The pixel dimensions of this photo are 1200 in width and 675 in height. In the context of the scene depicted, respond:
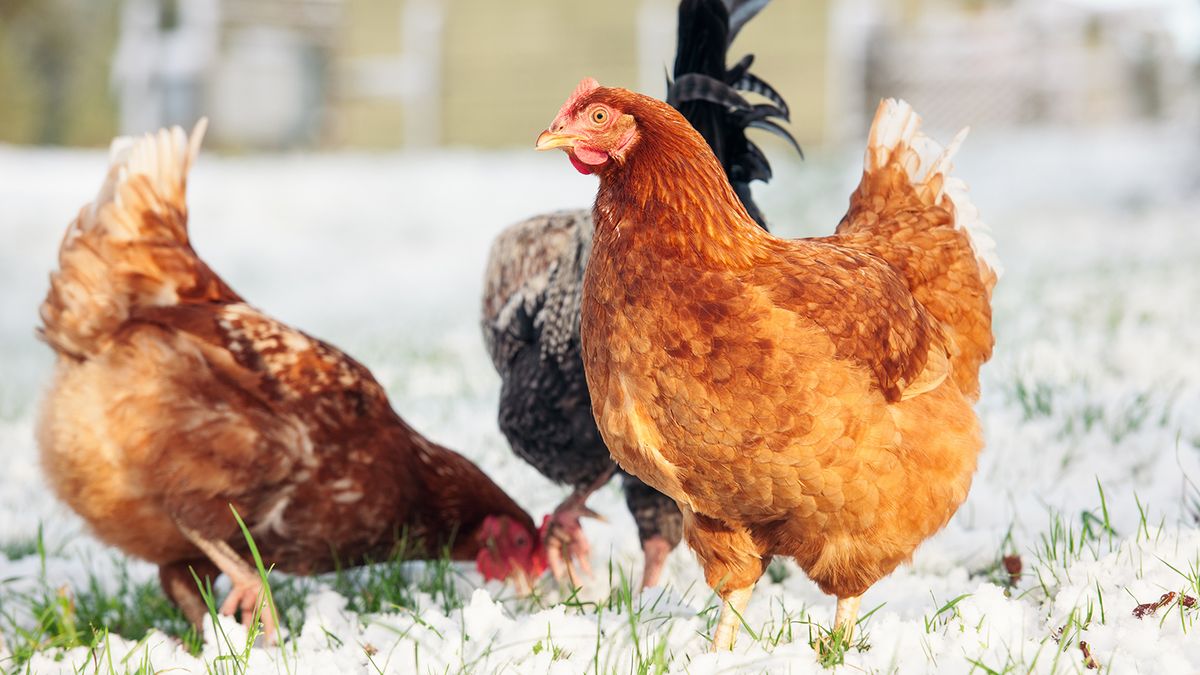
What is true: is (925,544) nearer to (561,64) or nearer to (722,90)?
(722,90)

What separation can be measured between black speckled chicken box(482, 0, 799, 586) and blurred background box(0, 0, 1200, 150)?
13.9 m

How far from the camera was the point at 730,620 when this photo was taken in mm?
2451

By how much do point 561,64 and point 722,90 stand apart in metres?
17.6

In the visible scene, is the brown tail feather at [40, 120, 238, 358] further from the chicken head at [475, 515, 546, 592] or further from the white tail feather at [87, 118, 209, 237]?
the chicken head at [475, 515, 546, 592]

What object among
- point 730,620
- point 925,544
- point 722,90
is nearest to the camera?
point 730,620

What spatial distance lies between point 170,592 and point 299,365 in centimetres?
89

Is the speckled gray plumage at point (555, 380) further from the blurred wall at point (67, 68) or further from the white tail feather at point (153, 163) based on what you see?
the blurred wall at point (67, 68)

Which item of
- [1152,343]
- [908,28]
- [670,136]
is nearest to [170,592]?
[670,136]

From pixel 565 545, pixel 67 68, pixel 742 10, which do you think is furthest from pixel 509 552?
pixel 67 68

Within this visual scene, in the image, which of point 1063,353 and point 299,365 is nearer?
point 299,365

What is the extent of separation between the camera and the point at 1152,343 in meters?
5.46

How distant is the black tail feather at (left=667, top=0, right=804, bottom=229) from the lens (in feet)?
10.1

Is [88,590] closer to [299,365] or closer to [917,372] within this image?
[299,365]

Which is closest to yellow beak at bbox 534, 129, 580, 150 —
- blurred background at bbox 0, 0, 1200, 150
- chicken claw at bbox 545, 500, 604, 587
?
chicken claw at bbox 545, 500, 604, 587
